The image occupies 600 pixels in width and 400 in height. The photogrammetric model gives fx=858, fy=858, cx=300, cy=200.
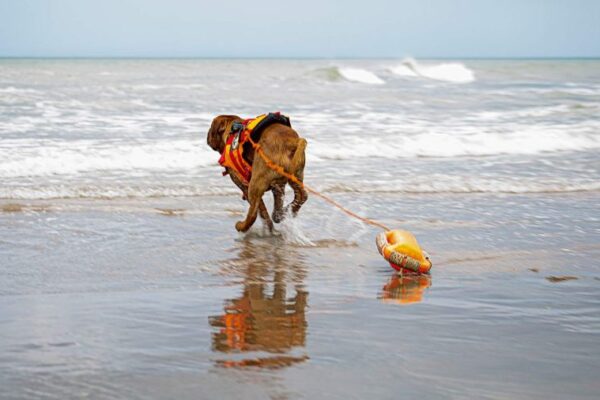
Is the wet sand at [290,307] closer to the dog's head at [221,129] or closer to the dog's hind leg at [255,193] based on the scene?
the dog's hind leg at [255,193]

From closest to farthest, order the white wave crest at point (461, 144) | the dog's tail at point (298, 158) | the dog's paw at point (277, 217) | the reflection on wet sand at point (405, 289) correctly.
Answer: the reflection on wet sand at point (405, 289) → the dog's tail at point (298, 158) → the dog's paw at point (277, 217) → the white wave crest at point (461, 144)

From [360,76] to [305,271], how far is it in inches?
1163

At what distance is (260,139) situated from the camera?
708 cm

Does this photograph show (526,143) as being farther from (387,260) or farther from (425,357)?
(425,357)

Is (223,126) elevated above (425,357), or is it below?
above

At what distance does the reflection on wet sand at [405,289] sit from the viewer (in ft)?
17.9

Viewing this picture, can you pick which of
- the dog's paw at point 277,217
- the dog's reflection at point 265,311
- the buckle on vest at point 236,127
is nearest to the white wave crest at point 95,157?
the dog's paw at point 277,217

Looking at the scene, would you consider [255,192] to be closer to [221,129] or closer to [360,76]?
[221,129]

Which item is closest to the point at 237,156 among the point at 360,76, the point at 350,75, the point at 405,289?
the point at 405,289

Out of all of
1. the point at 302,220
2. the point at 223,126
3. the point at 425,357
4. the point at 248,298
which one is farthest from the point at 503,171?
the point at 425,357

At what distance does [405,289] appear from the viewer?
574cm

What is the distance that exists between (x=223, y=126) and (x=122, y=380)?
4015mm

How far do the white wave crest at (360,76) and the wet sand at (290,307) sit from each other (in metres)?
25.5

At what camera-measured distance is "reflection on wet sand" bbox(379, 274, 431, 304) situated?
5.46 meters
